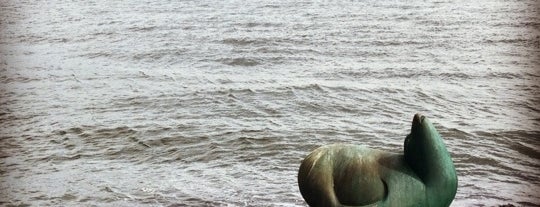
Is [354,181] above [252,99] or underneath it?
above

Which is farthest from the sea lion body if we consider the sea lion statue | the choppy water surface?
the choppy water surface

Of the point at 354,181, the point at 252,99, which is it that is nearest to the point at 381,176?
the point at 354,181

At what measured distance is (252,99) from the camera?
383 cm

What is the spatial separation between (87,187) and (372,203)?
1.57 meters

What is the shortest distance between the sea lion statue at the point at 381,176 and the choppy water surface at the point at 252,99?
996 millimetres

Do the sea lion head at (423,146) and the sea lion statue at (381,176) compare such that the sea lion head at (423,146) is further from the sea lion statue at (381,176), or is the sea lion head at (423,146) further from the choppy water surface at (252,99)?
the choppy water surface at (252,99)

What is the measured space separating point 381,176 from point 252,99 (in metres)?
2.45

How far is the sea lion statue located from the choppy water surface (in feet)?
3.27

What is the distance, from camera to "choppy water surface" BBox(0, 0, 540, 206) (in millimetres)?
2682

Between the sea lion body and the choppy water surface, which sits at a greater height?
the sea lion body

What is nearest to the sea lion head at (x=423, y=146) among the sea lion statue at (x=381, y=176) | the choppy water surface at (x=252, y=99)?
the sea lion statue at (x=381, y=176)

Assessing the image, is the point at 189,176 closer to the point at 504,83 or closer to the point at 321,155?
the point at 321,155

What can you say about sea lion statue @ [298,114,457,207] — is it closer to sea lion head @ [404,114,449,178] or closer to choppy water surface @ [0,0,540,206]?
sea lion head @ [404,114,449,178]

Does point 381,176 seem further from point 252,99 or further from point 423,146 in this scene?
point 252,99
